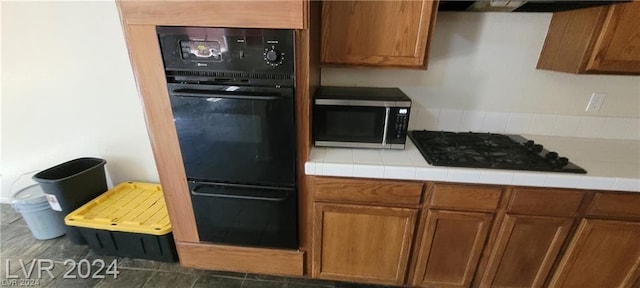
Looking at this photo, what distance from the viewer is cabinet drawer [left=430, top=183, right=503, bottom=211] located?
1270 mm

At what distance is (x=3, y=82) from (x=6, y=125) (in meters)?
0.37

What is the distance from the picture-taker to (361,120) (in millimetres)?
1382

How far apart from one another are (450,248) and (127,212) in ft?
6.65

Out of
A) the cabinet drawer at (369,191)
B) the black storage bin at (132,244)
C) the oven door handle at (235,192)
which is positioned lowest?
the black storage bin at (132,244)

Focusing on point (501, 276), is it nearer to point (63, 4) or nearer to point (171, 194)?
point (171, 194)

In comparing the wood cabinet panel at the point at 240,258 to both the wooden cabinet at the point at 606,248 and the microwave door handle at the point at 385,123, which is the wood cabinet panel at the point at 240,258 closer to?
the microwave door handle at the point at 385,123

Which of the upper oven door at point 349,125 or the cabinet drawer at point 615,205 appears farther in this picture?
the upper oven door at point 349,125

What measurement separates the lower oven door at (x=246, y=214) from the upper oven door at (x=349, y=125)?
340mm

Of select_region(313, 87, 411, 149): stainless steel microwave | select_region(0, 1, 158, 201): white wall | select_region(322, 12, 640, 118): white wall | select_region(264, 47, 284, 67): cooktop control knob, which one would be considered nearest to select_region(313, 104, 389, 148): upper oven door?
select_region(313, 87, 411, 149): stainless steel microwave

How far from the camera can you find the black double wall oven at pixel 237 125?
3.74ft

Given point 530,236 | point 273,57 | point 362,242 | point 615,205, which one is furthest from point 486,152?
point 273,57

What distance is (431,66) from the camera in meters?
1.66

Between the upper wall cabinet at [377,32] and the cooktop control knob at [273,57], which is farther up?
the upper wall cabinet at [377,32]

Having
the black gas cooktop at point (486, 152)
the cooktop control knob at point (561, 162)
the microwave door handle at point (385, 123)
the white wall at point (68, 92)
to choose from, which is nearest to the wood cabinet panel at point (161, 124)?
the white wall at point (68, 92)
